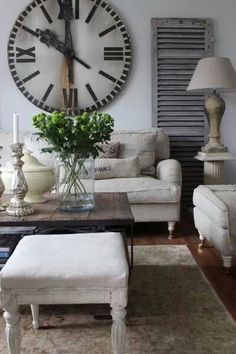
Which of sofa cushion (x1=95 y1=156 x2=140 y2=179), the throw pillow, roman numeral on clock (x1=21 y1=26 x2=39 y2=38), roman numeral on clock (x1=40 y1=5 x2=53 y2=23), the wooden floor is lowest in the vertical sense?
the wooden floor

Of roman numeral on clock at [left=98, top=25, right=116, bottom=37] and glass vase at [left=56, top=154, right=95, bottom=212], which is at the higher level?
roman numeral on clock at [left=98, top=25, right=116, bottom=37]

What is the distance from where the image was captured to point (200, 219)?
273 centimetres

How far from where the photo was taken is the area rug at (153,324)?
1579 millimetres

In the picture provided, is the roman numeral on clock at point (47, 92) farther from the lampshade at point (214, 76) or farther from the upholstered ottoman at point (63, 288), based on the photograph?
the upholstered ottoman at point (63, 288)

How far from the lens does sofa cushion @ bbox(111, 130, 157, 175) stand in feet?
11.8

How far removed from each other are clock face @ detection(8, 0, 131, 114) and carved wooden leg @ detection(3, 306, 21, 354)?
110 inches

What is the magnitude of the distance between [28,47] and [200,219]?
2450 millimetres

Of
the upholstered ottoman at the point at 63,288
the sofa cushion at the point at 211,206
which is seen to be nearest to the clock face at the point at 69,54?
the sofa cushion at the point at 211,206

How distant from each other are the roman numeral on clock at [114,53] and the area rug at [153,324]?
2410 millimetres

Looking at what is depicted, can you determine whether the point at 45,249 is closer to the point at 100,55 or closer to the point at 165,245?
the point at 165,245

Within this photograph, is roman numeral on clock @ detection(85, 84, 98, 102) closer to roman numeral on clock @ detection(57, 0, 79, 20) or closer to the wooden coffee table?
roman numeral on clock @ detection(57, 0, 79, 20)

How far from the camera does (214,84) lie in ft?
11.3

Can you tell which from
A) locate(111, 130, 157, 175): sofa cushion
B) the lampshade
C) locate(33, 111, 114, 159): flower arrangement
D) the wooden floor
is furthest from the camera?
locate(111, 130, 157, 175): sofa cushion

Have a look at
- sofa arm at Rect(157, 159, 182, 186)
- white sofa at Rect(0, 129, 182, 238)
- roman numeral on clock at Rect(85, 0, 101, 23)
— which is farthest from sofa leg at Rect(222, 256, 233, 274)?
roman numeral on clock at Rect(85, 0, 101, 23)
